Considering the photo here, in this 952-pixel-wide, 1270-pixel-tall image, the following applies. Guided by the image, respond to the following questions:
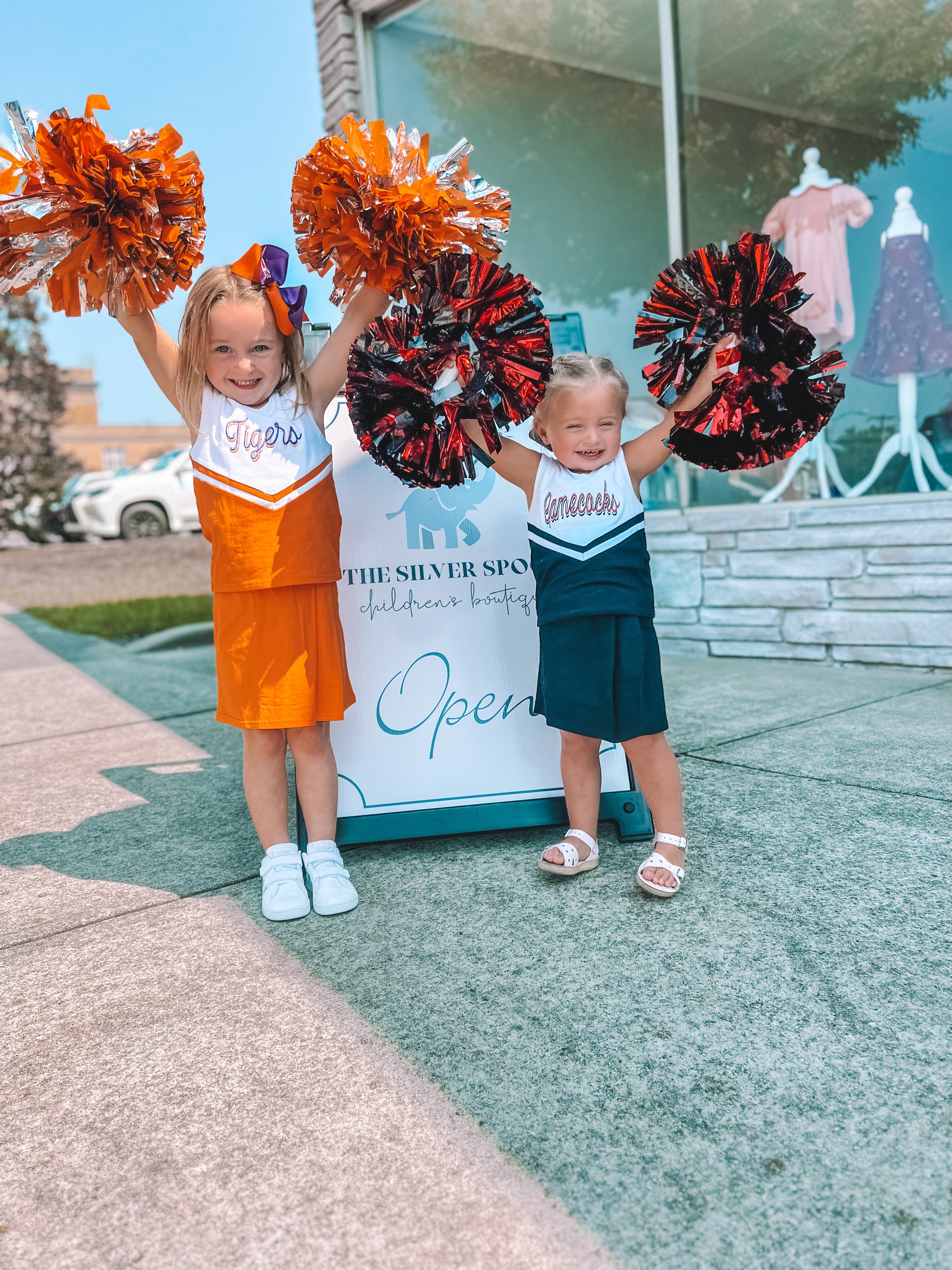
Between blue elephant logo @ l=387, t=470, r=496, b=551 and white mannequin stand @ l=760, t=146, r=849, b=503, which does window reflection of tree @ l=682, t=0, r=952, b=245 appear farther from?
blue elephant logo @ l=387, t=470, r=496, b=551

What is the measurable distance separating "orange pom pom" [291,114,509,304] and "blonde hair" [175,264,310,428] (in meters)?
0.15

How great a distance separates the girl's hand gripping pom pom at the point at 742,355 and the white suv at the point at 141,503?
13.3 m

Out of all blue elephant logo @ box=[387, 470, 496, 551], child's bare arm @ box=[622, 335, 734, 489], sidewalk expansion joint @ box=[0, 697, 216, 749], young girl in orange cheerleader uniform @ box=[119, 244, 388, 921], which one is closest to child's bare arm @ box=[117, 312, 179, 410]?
young girl in orange cheerleader uniform @ box=[119, 244, 388, 921]

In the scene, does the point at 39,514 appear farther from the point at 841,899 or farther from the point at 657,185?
the point at 841,899

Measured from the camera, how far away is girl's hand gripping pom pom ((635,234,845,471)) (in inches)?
75.8

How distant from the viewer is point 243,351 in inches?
84.7

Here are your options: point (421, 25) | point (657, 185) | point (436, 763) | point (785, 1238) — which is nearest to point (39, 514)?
point (421, 25)

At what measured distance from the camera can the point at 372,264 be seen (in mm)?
2072

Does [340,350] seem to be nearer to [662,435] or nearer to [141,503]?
[662,435]

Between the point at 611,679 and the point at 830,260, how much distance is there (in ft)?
10.7

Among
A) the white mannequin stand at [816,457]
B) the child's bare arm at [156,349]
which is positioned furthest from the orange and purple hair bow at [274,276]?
the white mannequin stand at [816,457]

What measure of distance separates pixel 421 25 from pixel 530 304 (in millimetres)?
5068

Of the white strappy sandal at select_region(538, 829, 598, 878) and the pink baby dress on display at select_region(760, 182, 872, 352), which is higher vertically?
the pink baby dress on display at select_region(760, 182, 872, 352)

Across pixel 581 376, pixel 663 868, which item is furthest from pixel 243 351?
pixel 663 868
